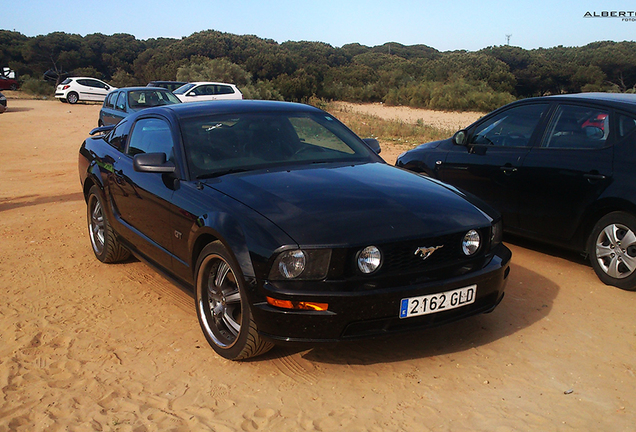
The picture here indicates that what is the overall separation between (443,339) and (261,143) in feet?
6.53

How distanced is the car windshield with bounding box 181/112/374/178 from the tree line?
85.9ft

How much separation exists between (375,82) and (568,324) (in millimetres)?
40024

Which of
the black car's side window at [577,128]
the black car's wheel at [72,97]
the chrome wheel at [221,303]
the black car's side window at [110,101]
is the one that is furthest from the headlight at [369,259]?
the black car's wheel at [72,97]

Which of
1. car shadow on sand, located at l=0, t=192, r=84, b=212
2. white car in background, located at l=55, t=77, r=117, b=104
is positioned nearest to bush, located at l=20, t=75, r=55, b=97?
white car in background, located at l=55, t=77, r=117, b=104

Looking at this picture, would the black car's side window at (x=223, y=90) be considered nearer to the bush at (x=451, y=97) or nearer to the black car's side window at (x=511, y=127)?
the bush at (x=451, y=97)

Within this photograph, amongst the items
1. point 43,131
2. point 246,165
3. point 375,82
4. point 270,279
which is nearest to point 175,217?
point 246,165

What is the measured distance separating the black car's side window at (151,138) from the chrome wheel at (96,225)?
957 mm

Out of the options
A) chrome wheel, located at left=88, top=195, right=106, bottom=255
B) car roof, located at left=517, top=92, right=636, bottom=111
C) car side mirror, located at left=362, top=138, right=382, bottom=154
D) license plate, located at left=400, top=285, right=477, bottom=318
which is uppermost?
car roof, located at left=517, top=92, right=636, bottom=111

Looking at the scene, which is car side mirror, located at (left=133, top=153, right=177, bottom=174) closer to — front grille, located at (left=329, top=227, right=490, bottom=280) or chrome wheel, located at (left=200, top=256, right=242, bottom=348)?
chrome wheel, located at (left=200, top=256, right=242, bottom=348)

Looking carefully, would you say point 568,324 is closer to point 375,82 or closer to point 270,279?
point 270,279

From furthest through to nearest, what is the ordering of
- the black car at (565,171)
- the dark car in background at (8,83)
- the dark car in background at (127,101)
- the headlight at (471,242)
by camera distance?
the dark car in background at (8,83) < the dark car in background at (127,101) < the black car at (565,171) < the headlight at (471,242)

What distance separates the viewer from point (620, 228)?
16.4 ft

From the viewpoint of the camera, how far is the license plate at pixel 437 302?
3393mm

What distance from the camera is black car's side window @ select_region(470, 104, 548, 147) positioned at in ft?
19.6
